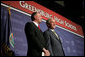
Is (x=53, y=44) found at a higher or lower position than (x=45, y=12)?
lower

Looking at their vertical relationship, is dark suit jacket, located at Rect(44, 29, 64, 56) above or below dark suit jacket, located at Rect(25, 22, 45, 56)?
below

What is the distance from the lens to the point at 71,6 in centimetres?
452

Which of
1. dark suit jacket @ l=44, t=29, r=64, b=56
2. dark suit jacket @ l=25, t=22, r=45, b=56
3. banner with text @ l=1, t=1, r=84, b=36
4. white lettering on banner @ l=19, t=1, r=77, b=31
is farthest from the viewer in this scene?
white lettering on banner @ l=19, t=1, r=77, b=31

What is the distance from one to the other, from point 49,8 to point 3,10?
5.21ft

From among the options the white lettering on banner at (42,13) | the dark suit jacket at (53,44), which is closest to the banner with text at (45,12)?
the white lettering on banner at (42,13)

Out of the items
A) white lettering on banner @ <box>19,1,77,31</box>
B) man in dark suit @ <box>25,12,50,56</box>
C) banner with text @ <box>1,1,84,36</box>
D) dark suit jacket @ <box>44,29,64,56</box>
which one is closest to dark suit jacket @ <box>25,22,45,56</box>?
man in dark suit @ <box>25,12,50,56</box>

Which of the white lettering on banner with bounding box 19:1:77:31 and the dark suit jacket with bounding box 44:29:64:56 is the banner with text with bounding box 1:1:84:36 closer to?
the white lettering on banner with bounding box 19:1:77:31

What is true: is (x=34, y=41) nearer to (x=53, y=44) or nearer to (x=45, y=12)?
(x=53, y=44)

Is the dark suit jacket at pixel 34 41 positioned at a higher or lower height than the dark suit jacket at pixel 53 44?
higher

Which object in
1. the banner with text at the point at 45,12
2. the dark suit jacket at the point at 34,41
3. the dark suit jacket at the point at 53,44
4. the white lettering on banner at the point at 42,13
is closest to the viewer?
the dark suit jacket at the point at 34,41

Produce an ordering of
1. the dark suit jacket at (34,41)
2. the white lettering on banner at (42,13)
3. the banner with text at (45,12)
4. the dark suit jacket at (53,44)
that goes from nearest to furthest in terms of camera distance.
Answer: the dark suit jacket at (34,41) → the dark suit jacket at (53,44) → the banner with text at (45,12) → the white lettering on banner at (42,13)

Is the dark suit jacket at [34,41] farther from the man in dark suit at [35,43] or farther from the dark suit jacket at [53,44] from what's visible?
the dark suit jacket at [53,44]

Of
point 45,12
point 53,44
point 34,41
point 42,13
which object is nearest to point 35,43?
point 34,41

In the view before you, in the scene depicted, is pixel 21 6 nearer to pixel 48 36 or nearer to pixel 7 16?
pixel 7 16
